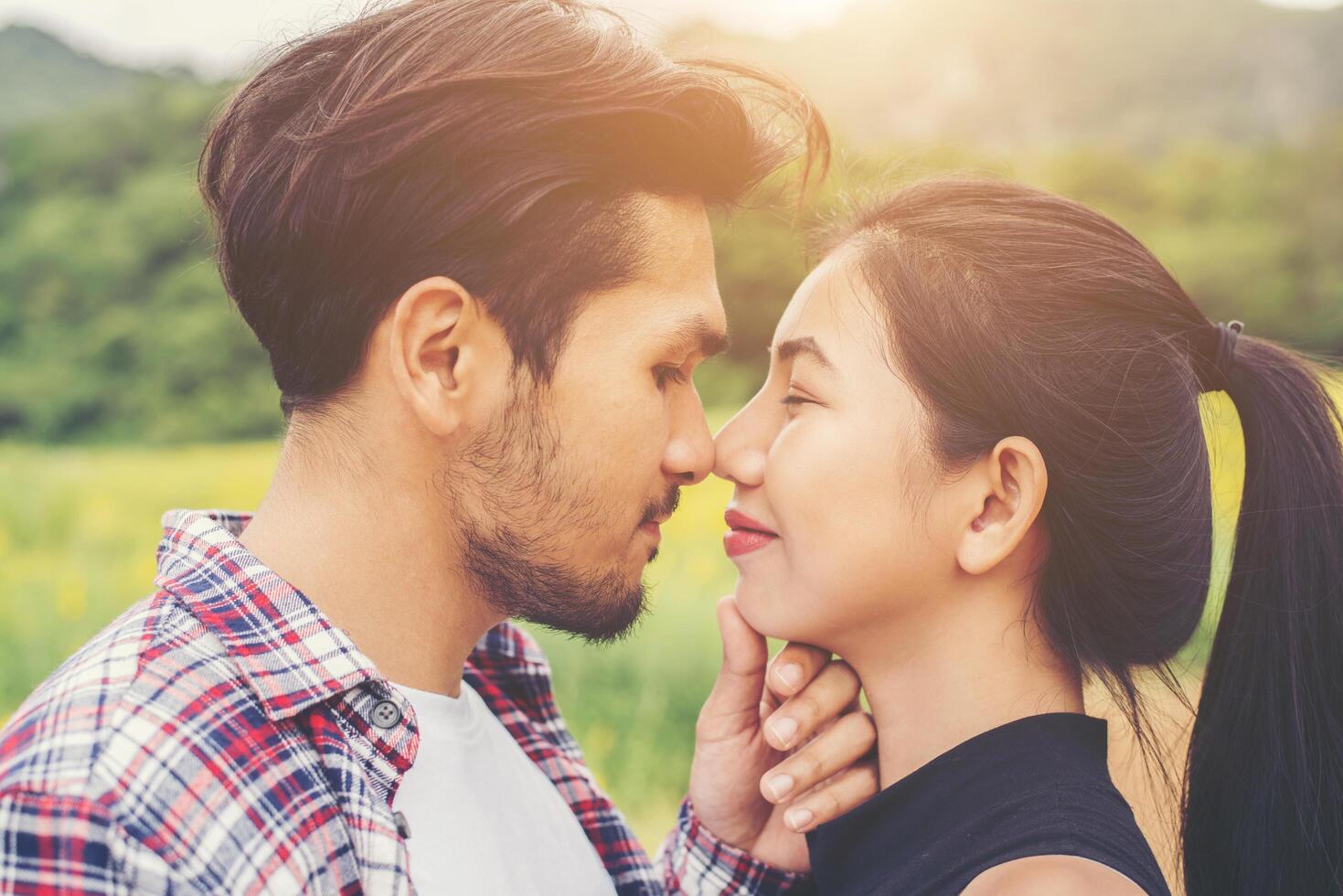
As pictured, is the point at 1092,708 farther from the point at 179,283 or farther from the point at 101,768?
the point at 179,283

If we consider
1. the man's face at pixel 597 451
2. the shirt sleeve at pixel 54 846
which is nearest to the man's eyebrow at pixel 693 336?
the man's face at pixel 597 451

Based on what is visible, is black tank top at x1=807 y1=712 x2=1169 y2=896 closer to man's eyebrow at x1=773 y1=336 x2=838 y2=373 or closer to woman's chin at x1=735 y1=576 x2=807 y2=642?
woman's chin at x1=735 y1=576 x2=807 y2=642

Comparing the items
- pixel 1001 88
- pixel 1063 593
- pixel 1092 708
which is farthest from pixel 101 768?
pixel 1001 88

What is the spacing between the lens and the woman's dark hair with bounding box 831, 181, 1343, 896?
1812 millimetres

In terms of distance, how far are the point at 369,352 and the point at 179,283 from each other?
14396 mm

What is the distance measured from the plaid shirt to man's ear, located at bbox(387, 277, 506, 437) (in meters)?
0.35

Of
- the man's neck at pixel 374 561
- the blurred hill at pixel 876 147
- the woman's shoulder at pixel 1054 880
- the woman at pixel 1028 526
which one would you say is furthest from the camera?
the blurred hill at pixel 876 147

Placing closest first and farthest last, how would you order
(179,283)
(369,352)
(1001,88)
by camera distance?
(369,352) → (179,283) → (1001,88)

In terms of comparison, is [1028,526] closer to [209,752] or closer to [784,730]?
[784,730]

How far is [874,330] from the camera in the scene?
72.7 inches

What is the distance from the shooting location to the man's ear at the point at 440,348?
1735 mm

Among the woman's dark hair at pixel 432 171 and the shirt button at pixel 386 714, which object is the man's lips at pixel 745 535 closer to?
the woman's dark hair at pixel 432 171

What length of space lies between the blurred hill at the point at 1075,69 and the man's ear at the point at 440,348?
493 inches

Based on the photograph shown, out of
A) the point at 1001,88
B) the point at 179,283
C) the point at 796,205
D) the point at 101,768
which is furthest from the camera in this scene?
the point at 1001,88
